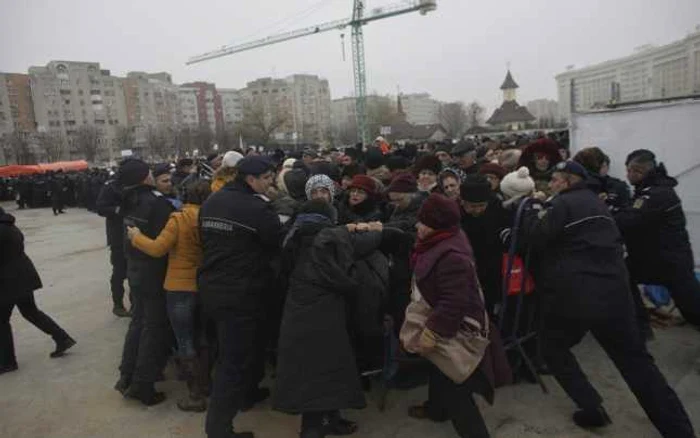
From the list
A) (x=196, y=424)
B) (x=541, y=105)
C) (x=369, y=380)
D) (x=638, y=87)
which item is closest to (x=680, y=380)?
(x=369, y=380)

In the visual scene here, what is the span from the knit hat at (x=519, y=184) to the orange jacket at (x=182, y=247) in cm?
239

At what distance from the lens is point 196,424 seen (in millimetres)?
3754

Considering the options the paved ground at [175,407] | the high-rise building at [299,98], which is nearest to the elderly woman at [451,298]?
the paved ground at [175,407]

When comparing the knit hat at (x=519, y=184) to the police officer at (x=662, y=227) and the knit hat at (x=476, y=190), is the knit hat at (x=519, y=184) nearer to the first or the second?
the knit hat at (x=476, y=190)

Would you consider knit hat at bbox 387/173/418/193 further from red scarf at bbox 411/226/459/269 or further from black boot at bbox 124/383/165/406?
black boot at bbox 124/383/165/406

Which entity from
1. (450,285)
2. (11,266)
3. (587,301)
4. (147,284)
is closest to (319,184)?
(450,285)

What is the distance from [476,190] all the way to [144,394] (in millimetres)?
3127

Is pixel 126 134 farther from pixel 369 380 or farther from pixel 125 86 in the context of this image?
pixel 369 380

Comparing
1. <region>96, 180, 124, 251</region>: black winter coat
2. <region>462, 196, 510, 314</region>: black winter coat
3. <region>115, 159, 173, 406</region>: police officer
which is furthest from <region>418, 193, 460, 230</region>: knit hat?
<region>96, 180, 124, 251</region>: black winter coat

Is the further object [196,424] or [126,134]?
[126,134]

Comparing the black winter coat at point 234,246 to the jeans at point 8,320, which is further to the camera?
the jeans at point 8,320

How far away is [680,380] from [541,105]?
181 meters

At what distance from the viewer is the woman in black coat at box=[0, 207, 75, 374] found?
4.72 m

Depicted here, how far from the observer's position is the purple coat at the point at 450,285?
266 cm
